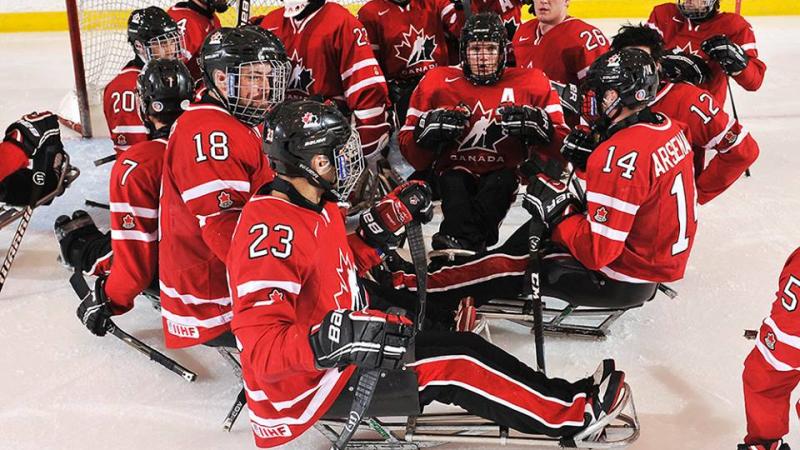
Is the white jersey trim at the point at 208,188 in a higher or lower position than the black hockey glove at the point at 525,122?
higher

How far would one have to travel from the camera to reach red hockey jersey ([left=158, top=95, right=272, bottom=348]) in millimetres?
2316

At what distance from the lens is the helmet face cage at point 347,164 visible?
6.40 feet

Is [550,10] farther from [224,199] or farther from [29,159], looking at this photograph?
[29,159]

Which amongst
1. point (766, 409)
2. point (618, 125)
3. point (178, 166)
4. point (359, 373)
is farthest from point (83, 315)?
point (766, 409)

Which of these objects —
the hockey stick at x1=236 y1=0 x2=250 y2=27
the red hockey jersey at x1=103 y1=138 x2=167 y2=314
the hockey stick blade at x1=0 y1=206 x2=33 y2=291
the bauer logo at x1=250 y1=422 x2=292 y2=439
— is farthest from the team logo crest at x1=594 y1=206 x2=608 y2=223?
the hockey stick blade at x1=0 y1=206 x2=33 y2=291

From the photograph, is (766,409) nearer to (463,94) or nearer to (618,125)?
(618,125)

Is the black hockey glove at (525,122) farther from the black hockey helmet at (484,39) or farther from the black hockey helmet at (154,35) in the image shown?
the black hockey helmet at (154,35)

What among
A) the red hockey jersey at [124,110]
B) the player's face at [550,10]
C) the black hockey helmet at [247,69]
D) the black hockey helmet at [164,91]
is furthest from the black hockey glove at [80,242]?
the player's face at [550,10]

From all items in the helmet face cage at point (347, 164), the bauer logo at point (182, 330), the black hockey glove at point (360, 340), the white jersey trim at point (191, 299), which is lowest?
the bauer logo at point (182, 330)

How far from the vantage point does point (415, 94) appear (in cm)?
347

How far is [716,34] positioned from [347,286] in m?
2.54

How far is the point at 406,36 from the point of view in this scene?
156 inches

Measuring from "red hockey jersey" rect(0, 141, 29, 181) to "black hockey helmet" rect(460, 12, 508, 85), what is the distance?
1730 mm

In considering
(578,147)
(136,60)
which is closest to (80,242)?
(136,60)
